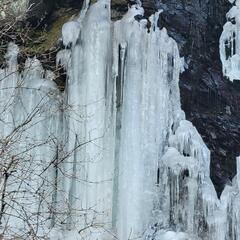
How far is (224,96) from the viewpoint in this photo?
10.4 metres

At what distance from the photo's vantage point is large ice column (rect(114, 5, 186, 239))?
8.88 metres

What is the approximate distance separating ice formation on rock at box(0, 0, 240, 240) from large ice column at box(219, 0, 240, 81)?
1065 mm

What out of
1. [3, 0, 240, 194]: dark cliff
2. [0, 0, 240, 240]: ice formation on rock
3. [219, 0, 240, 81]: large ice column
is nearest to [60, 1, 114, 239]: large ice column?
[0, 0, 240, 240]: ice formation on rock

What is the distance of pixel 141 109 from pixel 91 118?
668 mm

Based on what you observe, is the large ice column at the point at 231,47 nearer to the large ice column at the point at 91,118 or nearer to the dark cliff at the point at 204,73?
the dark cliff at the point at 204,73

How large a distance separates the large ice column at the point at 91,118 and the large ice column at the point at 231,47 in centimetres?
196

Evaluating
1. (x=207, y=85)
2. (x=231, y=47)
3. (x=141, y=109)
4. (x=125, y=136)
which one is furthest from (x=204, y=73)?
(x=125, y=136)

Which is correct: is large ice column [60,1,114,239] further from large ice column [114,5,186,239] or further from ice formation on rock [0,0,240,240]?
large ice column [114,5,186,239]

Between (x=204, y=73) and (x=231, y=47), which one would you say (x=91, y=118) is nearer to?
(x=204, y=73)

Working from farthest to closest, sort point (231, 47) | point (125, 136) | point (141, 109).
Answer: point (231, 47) → point (141, 109) → point (125, 136)

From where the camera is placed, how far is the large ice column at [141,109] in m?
8.88

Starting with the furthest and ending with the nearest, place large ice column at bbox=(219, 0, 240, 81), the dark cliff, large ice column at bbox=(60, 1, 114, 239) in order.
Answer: large ice column at bbox=(219, 0, 240, 81) → the dark cliff → large ice column at bbox=(60, 1, 114, 239)

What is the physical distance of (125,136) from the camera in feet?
29.6

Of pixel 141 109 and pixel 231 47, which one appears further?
pixel 231 47
